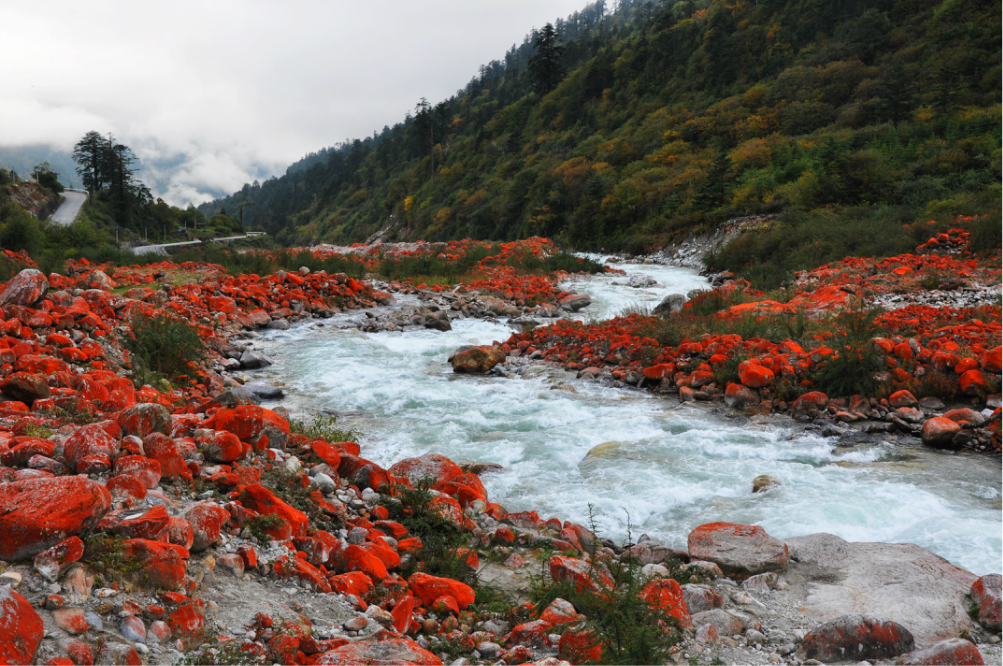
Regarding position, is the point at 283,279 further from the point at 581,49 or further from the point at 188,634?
the point at 581,49

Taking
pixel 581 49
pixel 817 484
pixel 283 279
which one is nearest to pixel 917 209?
A: pixel 817 484

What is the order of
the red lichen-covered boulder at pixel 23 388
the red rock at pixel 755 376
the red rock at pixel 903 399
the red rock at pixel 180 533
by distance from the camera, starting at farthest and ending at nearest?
the red rock at pixel 755 376, the red rock at pixel 903 399, the red lichen-covered boulder at pixel 23 388, the red rock at pixel 180 533

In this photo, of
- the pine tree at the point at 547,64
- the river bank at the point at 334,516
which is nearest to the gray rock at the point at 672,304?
the river bank at the point at 334,516

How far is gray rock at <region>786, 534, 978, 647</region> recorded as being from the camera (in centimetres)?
341

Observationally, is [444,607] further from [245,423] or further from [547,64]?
[547,64]

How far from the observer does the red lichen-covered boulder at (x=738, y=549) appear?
4.00 metres

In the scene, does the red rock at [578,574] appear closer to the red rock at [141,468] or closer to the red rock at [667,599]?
the red rock at [667,599]

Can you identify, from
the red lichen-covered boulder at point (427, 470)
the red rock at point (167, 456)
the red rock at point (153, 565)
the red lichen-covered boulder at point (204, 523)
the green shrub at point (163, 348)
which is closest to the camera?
the red rock at point (153, 565)

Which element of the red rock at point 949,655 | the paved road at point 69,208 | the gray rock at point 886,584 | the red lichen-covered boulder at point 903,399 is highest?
the paved road at point 69,208

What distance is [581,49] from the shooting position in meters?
73.4

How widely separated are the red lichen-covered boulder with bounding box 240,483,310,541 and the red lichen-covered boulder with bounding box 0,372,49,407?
8.01ft

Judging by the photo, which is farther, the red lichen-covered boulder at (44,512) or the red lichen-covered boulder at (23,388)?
the red lichen-covered boulder at (23,388)

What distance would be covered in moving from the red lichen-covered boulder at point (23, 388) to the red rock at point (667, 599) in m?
4.95

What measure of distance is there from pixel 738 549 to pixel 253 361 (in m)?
8.82
